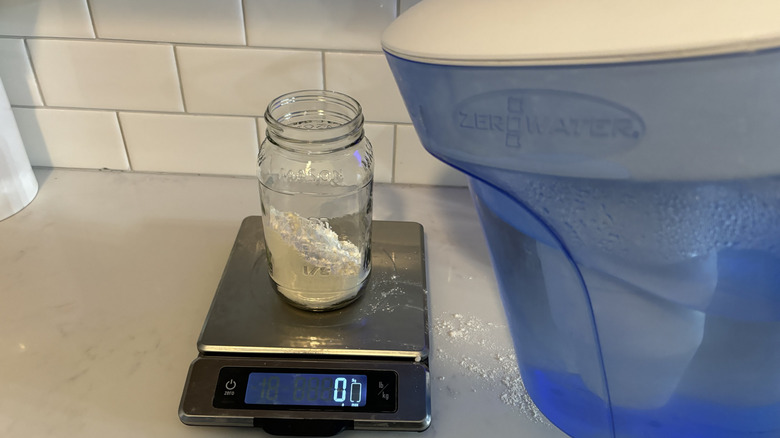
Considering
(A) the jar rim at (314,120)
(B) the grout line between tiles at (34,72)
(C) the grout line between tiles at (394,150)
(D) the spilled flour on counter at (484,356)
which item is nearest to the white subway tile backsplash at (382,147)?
(C) the grout line between tiles at (394,150)

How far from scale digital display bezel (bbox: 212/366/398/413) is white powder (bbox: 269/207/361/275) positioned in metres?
0.10

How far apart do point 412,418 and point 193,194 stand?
454 mm

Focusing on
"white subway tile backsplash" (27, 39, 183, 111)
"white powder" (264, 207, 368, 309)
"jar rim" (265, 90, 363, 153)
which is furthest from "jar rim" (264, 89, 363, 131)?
"white subway tile backsplash" (27, 39, 183, 111)

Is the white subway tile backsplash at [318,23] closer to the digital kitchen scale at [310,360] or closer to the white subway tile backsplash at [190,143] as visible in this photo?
the white subway tile backsplash at [190,143]

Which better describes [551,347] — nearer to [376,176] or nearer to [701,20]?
[701,20]

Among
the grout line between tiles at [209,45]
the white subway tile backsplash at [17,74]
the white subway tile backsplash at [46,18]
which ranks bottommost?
the white subway tile backsplash at [17,74]

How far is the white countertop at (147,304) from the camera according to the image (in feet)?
1.61

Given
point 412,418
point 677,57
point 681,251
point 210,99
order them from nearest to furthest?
1. point 677,57
2. point 681,251
3. point 412,418
4. point 210,99

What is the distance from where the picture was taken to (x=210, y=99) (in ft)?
2.50

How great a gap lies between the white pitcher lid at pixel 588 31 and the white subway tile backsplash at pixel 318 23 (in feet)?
1.18

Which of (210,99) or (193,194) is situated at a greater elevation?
(210,99)

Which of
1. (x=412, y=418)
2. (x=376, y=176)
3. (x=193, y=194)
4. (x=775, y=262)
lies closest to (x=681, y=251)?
(x=775, y=262)

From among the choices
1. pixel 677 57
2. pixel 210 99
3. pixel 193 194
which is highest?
pixel 677 57

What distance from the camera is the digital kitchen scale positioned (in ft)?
1.54
